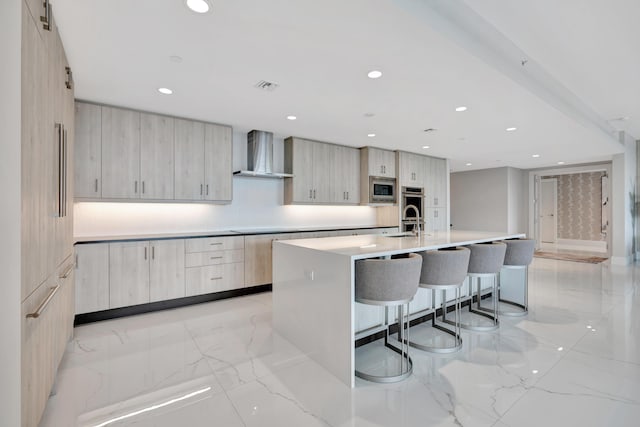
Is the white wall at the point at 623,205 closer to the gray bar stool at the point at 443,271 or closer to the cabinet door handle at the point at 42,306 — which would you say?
the gray bar stool at the point at 443,271

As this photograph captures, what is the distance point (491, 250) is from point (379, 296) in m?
1.48

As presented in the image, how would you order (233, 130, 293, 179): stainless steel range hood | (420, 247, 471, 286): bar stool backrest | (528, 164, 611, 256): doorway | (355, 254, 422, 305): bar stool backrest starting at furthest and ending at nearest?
(528, 164, 611, 256): doorway
(233, 130, 293, 179): stainless steel range hood
(420, 247, 471, 286): bar stool backrest
(355, 254, 422, 305): bar stool backrest

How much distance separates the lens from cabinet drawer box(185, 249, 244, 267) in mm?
3775

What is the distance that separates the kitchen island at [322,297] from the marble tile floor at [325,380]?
0.40 feet

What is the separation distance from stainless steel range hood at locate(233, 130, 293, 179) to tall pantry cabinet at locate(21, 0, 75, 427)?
8.23ft

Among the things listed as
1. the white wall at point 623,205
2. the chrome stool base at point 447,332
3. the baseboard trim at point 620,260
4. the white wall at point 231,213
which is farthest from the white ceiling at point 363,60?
the baseboard trim at point 620,260

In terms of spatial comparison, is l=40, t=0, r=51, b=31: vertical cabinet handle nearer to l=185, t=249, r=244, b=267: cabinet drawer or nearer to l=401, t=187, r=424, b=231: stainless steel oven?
l=185, t=249, r=244, b=267: cabinet drawer

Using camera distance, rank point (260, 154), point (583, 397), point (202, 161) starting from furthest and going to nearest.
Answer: point (260, 154) < point (202, 161) < point (583, 397)

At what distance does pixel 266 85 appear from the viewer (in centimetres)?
291

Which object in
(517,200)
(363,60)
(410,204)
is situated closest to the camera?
(363,60)

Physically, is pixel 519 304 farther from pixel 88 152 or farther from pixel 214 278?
pixel 88 152

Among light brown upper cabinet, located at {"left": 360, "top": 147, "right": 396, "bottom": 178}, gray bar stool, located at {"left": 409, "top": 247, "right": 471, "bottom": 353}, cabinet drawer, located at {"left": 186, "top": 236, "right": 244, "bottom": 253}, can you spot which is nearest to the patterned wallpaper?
light brown upper cabinet, located at {"left": 360, "top": 147, "right": 396, "bottom": 178}

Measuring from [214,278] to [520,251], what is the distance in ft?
11.8

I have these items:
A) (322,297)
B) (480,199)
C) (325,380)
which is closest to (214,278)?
(322,297)
